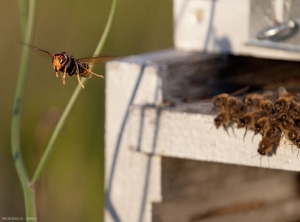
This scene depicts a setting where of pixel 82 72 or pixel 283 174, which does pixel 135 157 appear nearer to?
pixel 82 72

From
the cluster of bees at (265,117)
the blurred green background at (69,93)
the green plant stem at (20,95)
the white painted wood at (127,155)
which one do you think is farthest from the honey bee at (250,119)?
the blurred green background at (69,93)

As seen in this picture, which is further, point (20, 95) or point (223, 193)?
point (223, 193)

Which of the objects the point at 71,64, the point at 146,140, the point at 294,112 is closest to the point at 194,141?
the point at 146,140

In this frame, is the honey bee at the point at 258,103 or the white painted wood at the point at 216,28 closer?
the honey bee at the point at 258,103

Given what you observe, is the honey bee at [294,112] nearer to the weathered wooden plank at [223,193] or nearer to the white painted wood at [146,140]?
the white painted wood at [146,140]

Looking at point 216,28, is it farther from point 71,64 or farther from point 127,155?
point 71,64

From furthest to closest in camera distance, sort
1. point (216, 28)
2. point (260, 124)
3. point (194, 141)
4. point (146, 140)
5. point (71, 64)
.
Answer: point (216, 28) → point (146, 140) → point (194, 141) → point (260, 124) → point (71, 64)

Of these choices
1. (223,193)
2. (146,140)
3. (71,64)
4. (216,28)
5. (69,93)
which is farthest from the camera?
(69,93)
